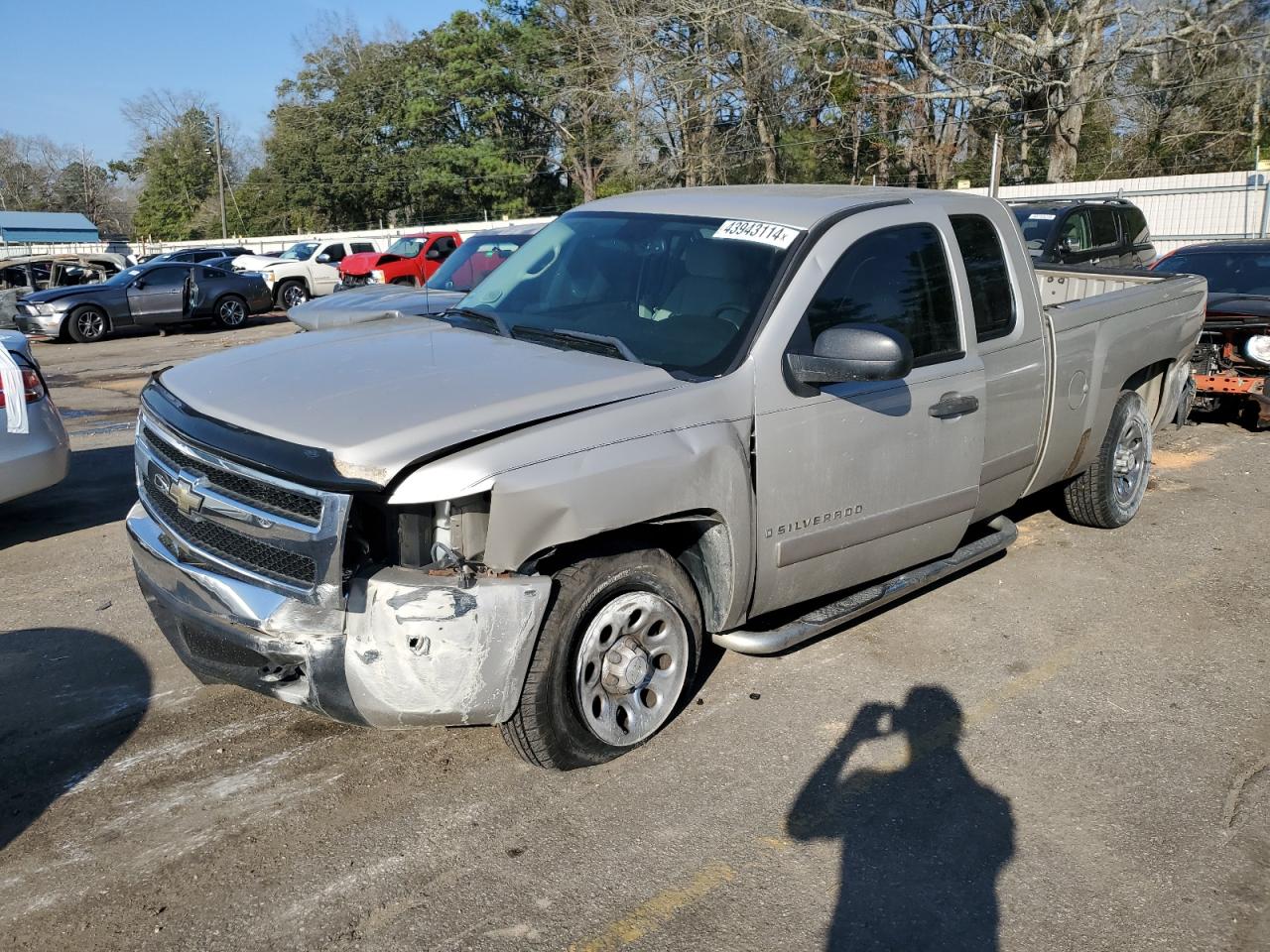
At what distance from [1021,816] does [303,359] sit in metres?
3.02

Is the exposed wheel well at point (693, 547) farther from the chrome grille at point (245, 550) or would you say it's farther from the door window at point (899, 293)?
the door window at point (899, 293)

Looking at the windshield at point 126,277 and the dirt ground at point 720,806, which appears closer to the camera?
the dirt ground at point 720,806

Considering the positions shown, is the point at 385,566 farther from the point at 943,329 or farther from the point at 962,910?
the point at 943,329

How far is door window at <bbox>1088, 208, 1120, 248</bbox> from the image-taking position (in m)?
13.9

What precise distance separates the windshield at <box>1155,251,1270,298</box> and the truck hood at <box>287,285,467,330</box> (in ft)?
21.5

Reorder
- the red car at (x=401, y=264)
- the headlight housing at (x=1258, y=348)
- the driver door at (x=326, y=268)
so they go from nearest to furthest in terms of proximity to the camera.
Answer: the headlight housing at (x=1258, y=348)
the red car at (x=401, y=264)
the driver door at (x=326, y=268)

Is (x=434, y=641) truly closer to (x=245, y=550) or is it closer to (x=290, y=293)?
(x=245, y=550)

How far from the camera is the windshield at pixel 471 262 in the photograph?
37.7ft

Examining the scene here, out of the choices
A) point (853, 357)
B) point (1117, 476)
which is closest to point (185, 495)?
point (853, 357)

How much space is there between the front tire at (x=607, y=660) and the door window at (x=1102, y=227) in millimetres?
11882

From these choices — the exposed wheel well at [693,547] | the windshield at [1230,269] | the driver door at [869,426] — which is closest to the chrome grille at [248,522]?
the exposed wheel well at [693,547]

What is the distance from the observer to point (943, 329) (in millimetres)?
4746

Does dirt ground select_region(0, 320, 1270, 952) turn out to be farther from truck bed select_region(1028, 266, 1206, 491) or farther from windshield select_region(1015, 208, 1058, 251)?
windshield select_region(1015, 208, 1058, 251)

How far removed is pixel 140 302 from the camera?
68.4 feet
